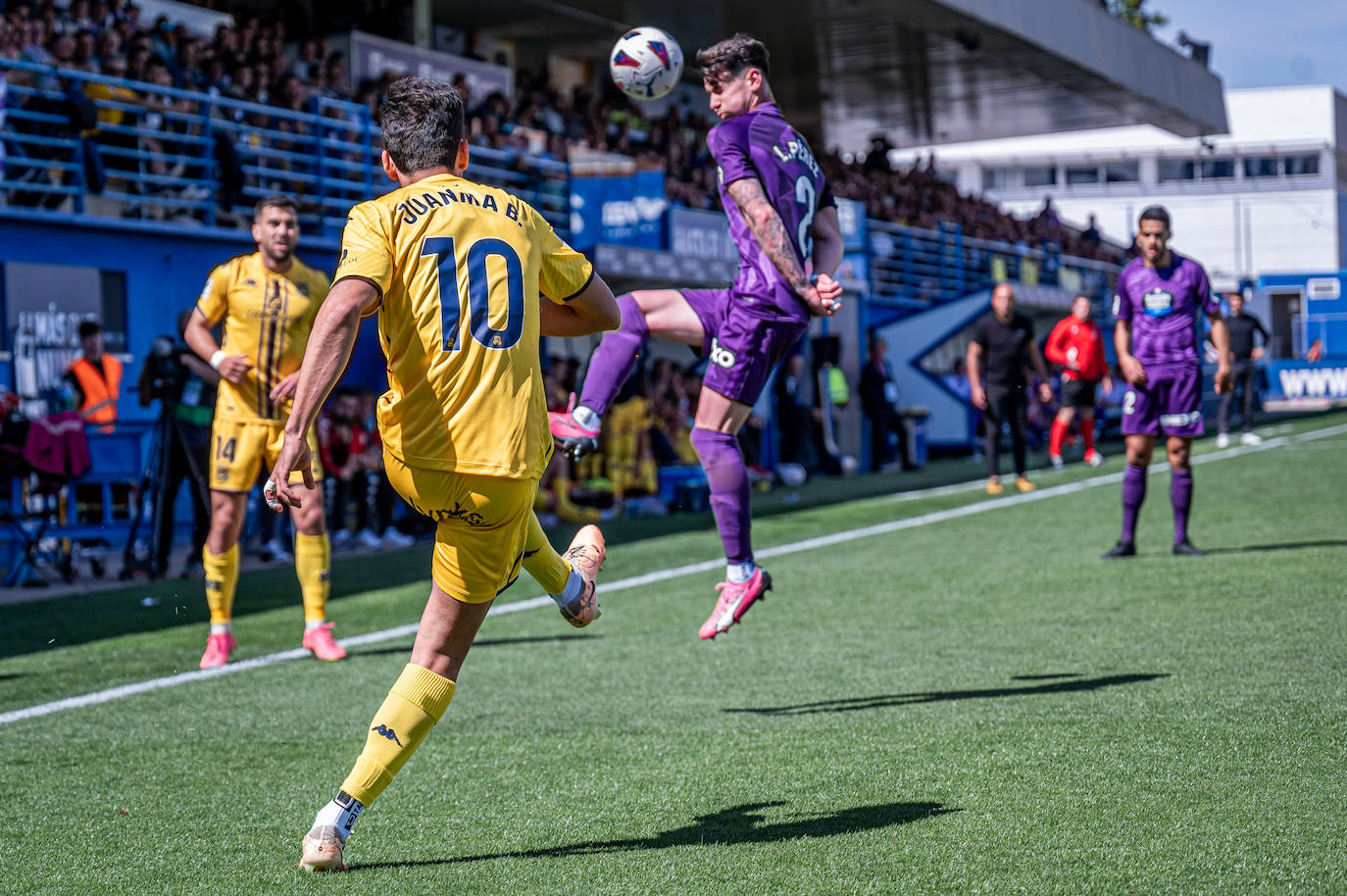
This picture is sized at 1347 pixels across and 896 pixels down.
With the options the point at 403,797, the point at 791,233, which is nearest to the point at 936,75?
the point at 791,233

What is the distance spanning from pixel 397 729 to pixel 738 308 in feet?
8.73

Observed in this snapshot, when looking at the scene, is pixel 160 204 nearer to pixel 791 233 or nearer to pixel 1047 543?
pixel 1047 543

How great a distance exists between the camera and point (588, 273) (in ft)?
13.7

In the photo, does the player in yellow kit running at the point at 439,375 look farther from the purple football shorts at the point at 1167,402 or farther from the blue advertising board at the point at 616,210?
the blue advertising board at the point at 616,210

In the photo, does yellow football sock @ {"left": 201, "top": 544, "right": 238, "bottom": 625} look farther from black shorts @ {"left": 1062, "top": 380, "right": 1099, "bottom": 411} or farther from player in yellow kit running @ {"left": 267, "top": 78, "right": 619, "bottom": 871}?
black shorts @ {"left": 1062, "top": 380, "right": 1099, "bottom": 411}

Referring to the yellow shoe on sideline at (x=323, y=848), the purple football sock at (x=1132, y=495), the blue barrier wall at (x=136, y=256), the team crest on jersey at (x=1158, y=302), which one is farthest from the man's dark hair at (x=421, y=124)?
the blue barrier wall at (x=136, y=256)

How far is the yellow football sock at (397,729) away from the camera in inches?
149

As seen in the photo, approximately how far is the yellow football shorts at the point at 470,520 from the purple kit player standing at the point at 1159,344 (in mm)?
6453

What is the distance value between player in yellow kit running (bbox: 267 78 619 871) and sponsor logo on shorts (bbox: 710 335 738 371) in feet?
6.78

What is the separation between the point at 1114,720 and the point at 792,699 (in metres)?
1.34

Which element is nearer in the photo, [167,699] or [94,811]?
[94,811]

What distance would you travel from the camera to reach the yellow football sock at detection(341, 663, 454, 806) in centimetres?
378

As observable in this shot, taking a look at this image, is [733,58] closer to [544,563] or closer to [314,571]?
[544,563]

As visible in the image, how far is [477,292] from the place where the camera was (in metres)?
3.76
